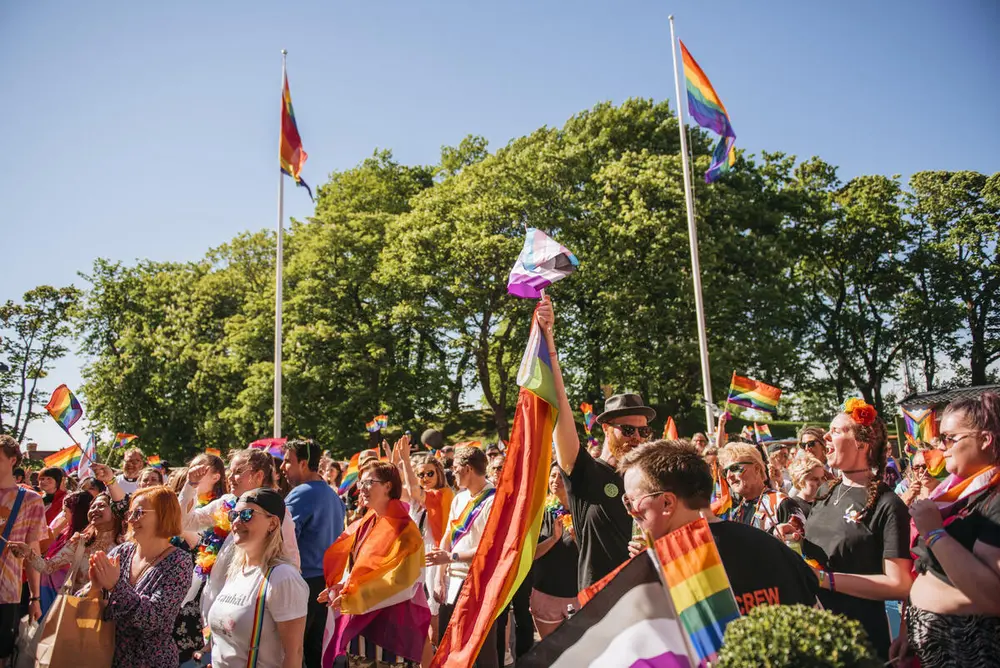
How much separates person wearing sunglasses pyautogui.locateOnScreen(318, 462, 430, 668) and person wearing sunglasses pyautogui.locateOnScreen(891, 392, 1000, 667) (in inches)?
146

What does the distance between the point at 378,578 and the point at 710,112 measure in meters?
13.5

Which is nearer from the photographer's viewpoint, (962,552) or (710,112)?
(962,552)

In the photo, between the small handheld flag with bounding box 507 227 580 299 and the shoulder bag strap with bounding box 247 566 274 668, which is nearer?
the shoulder bag strap with bounding box 247 566 274 668

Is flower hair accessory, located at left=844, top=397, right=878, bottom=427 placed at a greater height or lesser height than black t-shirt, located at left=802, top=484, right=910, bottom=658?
greater

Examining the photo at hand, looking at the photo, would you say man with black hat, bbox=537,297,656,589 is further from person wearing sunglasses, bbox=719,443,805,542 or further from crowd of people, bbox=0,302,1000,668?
person wearing sunglasses, bbox=719,443,805,542

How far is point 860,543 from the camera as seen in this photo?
3.46 metres

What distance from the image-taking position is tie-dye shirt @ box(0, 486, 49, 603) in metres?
5.43

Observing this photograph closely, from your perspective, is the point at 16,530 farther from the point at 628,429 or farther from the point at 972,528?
the point at 972,528

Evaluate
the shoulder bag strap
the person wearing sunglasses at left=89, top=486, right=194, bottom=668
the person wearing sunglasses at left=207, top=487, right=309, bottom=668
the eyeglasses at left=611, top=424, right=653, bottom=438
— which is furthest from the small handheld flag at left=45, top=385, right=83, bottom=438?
the eyeglasses at left=611, top=424, right=653, bottom=438

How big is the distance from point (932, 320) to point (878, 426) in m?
30.6

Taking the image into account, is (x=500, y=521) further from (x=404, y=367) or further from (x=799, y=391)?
(x=799, y=391)

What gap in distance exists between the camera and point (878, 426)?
3928 millimetres

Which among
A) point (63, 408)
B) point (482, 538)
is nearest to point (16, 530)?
point (482, 538)

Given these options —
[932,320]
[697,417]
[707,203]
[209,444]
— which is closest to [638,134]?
[707,203]
